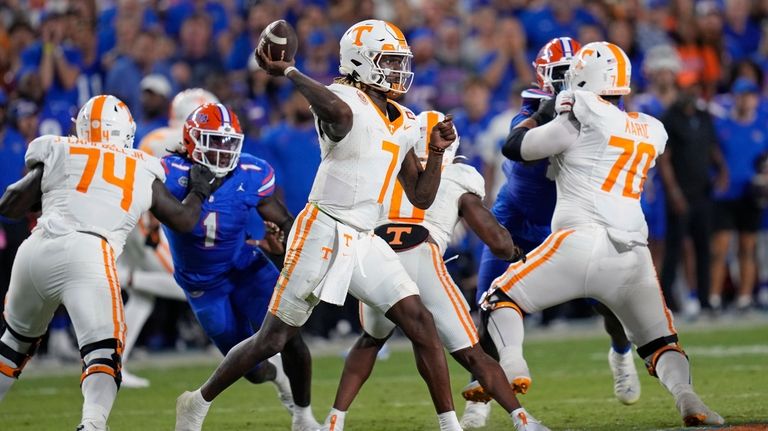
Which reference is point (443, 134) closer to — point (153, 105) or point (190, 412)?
point (190, 412)

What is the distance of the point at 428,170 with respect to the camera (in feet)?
21.2

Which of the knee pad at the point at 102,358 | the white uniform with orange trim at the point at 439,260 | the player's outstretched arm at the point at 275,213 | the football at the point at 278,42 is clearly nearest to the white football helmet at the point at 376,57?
the football at the point at 278,42

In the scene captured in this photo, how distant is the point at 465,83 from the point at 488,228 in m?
6.75

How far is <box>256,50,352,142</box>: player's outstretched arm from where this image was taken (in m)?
6.01

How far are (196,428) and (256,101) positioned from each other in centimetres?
698

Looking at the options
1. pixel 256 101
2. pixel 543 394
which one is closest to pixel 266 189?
pixel 543 394

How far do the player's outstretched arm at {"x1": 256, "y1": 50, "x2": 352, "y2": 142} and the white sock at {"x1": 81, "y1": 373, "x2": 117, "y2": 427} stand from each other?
1.59m

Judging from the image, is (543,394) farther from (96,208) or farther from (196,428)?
(96,208)

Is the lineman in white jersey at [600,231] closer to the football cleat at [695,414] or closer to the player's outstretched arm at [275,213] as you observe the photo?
the football cleat at [695,414]

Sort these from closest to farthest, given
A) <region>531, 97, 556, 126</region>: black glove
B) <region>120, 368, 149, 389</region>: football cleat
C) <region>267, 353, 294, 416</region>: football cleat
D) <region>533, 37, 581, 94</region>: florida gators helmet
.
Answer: <region>531, 97, 556, 126</region>: black glove → <region>533, 37, 581, 94</region>: florida gators helmet → <region>267, 353, 294, 416</region>: football cleat → <region>120, 368, 149, 389</region>: football cleat

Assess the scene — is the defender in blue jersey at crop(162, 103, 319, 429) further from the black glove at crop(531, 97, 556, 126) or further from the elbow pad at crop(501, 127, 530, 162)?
the black glove at crop(531, 97, 556, 126)

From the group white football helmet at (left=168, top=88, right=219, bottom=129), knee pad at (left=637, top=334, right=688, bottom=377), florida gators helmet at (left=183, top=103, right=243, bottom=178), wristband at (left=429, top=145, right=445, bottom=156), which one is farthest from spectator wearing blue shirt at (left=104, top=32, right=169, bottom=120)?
knee pad at (left=637, top=334, right=688, bottom=377)

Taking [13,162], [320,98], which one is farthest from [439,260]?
[13,162]

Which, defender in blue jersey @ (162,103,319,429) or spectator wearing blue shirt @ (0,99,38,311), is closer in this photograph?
defender in blue jersey @ (162,103,319,429)
